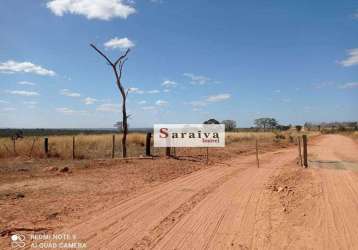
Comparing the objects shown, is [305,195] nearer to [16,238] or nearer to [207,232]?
[207,232]

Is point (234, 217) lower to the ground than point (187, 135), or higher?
lower

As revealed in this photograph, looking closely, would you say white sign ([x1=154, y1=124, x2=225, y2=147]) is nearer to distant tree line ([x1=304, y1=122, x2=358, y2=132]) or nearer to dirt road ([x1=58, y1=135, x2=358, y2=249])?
dirt road ([x1=58, y1=135, x2=358, y2=249])

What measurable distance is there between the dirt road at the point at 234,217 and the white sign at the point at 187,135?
11.1 meters

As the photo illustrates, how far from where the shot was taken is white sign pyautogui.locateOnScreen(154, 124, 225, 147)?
2384 centimetres

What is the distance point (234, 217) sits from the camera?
8.08 m

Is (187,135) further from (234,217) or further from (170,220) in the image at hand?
(170,220)

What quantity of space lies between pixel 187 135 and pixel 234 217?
18880 mm

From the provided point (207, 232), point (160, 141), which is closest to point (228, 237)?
point (207, 232)

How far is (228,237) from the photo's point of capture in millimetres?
6719

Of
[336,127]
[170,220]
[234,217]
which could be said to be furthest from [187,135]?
[336,127]

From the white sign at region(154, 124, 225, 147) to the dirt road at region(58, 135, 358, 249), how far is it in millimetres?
11146

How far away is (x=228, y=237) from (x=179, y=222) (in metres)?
1.32

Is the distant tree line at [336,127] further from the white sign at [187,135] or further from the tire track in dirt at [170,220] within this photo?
the tire track in dirt at [170,220]

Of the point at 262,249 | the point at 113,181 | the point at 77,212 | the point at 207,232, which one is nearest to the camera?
the point at 262,249
